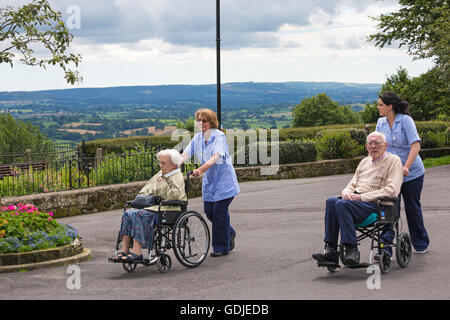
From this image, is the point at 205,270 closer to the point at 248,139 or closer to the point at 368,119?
the point at 248,139

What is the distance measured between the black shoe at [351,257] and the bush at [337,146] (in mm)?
16901

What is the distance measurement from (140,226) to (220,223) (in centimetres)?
142

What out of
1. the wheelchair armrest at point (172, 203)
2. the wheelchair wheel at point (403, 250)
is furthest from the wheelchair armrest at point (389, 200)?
the wheelchair armrest at point (172, 203)

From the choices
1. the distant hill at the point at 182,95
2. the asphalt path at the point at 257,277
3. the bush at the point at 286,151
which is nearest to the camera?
the asphalt path at the point at 257,277

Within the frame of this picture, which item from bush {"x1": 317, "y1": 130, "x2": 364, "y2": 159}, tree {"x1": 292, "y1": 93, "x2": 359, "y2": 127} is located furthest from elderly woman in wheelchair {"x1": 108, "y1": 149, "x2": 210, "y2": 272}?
tree {"x1": 292, "y1": 93, "x2": 359, "y2": 127}

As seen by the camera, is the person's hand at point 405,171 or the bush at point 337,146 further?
the bush at point 337,146

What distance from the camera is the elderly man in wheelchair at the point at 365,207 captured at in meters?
6.88

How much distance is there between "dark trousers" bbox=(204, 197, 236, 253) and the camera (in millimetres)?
8398

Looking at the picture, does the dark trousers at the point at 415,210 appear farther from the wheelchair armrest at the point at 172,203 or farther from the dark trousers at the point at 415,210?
the wheelchair armrest at the point at 172,203

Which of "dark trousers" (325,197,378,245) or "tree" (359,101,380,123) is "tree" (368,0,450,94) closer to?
"dark trousers" (325,197,378,245)

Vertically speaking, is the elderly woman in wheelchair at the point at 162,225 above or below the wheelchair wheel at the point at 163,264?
above

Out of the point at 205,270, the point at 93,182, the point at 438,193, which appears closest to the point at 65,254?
the point at 205,270

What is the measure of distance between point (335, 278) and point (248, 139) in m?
21.0

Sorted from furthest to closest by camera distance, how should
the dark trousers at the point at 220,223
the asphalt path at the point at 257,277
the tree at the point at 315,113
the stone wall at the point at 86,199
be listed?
the tree at the point at 315,113 → the stone wall at the point at 86,199 → the dark trousers at the point at 220,223 → the asphalt path at the point at 257,277
